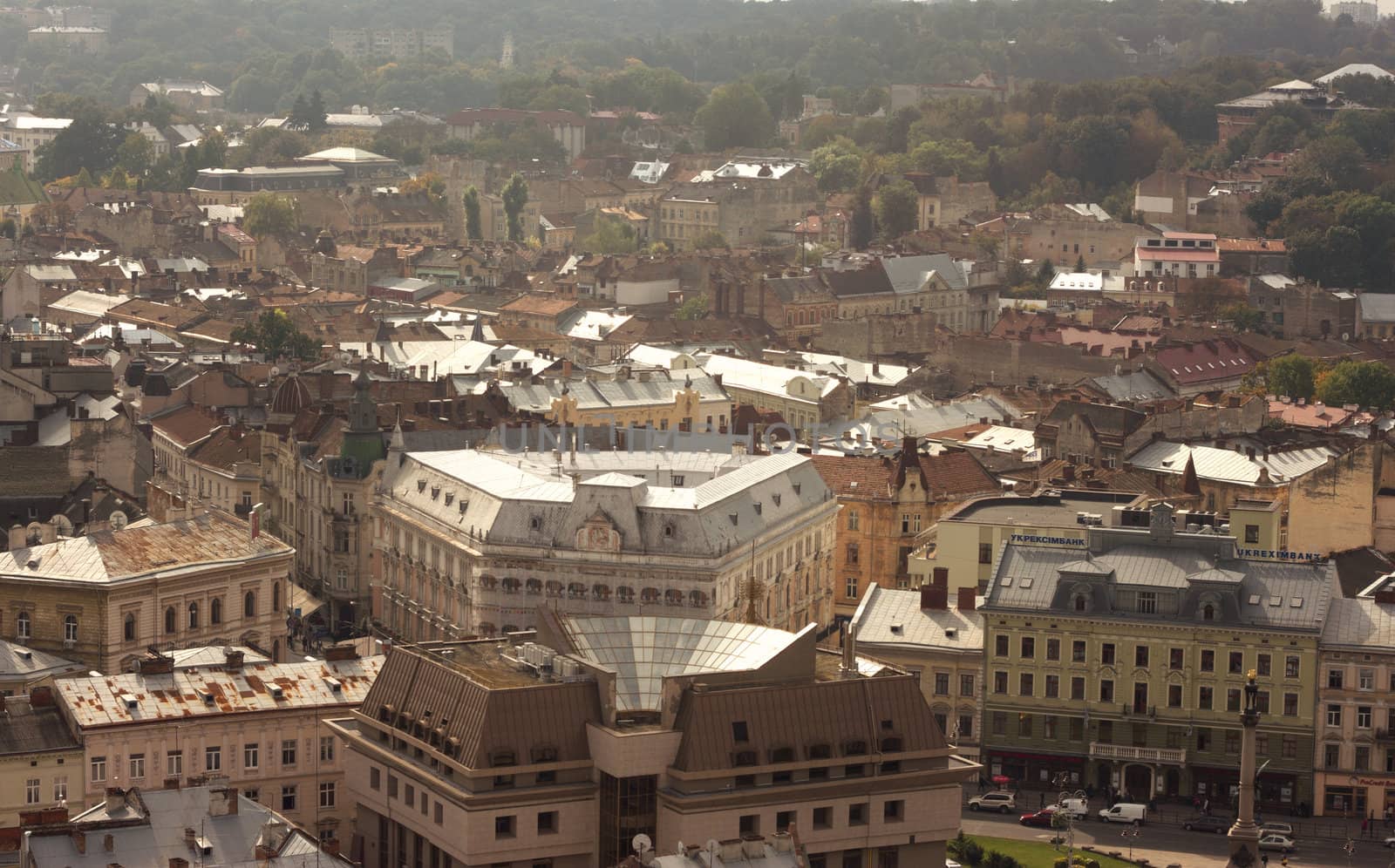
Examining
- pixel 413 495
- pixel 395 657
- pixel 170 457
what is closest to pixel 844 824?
pixel 395 657

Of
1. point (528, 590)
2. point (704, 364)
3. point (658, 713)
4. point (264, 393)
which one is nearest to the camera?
point (658, 713)

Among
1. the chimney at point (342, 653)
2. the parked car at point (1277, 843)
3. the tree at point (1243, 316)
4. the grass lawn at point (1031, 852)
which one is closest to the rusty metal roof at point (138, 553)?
the chimney at point (342, 653)

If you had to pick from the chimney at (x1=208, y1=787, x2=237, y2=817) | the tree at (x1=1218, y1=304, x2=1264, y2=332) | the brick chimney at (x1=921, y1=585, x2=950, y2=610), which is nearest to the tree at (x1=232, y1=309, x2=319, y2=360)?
the tree at (x1=1218, y1=304, x2=1264, y2=332)

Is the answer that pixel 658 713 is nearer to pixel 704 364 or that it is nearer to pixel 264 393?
pixel 264 393

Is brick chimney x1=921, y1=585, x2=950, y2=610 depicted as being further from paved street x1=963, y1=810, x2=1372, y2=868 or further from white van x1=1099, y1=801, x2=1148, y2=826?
white van x1=1099, y1=801, x2=1148, y2=826

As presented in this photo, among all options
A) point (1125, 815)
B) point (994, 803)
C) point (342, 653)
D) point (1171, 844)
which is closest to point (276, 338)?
point (342, 653)

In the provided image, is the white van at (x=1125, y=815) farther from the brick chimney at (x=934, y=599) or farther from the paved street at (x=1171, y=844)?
the brick chimney at (x=934, y=599)
